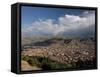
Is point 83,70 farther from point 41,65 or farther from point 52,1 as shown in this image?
point 52,1

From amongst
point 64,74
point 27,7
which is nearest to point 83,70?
point 64,74

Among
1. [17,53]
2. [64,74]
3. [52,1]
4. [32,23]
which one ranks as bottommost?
[64,74]

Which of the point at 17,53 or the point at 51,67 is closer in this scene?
the point at 17,53

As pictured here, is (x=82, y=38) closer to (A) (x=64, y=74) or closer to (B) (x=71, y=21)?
(B) (x=71, y=21)

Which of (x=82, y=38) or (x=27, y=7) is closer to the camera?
(x=27, y=7)

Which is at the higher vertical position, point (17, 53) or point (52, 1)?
point (52, 1)

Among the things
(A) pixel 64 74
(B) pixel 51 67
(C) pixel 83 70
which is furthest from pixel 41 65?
(C) pixel 83 70

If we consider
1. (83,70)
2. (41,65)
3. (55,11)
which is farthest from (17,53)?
(83,70)

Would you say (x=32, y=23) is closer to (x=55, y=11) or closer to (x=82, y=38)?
(x=55, y=11)

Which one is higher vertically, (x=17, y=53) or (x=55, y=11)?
(x=55, y=11)
